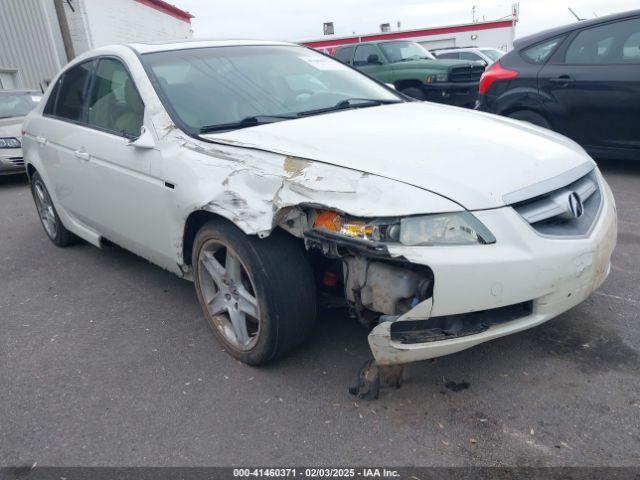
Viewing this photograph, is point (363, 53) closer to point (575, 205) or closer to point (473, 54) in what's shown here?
point (473, 54)

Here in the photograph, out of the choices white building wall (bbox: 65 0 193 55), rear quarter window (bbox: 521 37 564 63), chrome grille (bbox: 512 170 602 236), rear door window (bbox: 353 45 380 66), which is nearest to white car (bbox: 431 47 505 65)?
rear door window (bbox: 353 45 380 66)

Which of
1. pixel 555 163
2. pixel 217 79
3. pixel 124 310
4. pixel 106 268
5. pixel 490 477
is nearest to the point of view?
pixel 490 477

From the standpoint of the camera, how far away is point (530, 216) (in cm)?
232

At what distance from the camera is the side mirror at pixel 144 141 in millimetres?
3031

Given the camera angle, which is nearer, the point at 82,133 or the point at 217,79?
the point at 217,79

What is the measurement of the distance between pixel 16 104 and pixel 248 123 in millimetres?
8100

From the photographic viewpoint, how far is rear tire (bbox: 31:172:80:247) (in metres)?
4.76

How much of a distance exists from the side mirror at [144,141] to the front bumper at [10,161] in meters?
6.26

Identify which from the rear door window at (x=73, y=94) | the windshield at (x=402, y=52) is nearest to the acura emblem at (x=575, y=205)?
the rear door window at (x=73, y=94)

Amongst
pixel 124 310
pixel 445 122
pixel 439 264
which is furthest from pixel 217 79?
pixel 439 264

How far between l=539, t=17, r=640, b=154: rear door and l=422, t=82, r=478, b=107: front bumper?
184 inches

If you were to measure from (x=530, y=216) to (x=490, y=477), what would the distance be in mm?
1052

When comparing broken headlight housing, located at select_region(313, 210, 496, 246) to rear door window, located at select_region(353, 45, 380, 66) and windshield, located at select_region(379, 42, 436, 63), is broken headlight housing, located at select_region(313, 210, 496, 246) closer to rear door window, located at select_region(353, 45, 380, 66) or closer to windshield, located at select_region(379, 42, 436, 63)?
windshield, located at select_region(379, 42, 436, 63)

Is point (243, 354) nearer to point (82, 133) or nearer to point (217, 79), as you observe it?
point (217, 79)
